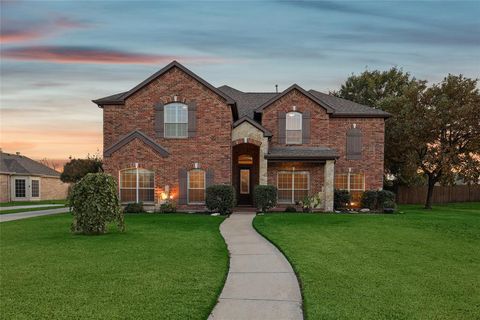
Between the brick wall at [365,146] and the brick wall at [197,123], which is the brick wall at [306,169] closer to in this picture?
the brick wall at [365,146]

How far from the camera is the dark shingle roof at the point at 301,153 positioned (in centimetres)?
1994

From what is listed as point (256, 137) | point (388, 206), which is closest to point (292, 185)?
point (256, 137)

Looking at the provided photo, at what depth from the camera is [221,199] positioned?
59.1 ft

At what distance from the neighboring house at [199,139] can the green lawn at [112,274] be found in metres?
7.40

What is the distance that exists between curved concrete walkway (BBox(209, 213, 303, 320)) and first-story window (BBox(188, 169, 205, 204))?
995 centimetres

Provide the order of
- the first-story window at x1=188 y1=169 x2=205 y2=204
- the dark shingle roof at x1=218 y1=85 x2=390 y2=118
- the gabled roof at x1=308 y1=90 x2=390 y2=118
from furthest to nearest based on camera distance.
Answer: the gabled roof at x1=308 y1=90 x2=390 y2=118 < the dark shingle roof at x1=218 y1=85 x2=390 y2=118 < the first-story window at x1=188 y1=169 x2=205 y2=204

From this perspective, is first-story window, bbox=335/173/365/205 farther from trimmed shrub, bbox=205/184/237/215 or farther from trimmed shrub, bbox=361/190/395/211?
trimmed shrub, bbox=205/184/237/215

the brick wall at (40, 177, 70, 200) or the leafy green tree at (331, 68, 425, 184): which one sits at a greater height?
the leafy green tree at (331, 68, 425, 184)

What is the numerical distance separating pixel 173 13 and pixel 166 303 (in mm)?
10317

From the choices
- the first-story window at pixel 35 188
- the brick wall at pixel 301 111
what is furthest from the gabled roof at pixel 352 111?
the first-story window at pixel 35 188

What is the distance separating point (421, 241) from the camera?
1066 cm

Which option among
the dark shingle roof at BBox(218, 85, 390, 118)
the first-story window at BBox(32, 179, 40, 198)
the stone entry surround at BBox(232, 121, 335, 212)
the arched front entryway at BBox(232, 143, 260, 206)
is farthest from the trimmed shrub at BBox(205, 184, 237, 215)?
the first-story window at BBox(32, 179, 40, 198)

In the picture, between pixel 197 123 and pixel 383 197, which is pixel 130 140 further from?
pixel 383 197

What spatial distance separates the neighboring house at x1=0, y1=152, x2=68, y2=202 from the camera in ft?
108
